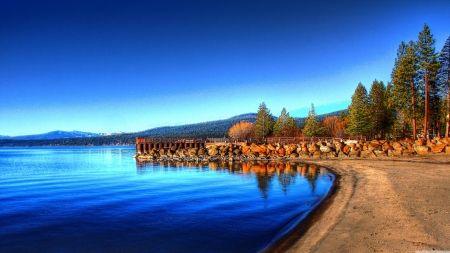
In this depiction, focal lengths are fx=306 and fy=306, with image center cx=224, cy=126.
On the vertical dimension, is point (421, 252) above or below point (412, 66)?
below

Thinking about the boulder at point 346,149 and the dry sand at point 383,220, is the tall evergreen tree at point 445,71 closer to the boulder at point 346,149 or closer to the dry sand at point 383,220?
Result: the boulder at point 346,149

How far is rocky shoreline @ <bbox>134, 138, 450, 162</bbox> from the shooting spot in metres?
39.4

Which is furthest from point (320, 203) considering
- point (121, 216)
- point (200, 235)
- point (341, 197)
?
point (121, 216)

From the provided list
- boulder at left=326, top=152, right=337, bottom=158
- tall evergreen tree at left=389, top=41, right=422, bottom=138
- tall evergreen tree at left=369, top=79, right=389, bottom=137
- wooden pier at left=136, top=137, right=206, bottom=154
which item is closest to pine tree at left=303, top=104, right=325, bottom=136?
tall evergreen tree at left=369, top=79, right=389, bottom=137

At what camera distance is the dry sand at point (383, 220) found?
9086 mm

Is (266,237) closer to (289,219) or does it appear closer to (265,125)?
(289,219)

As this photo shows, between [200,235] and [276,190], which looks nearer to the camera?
[200,235]

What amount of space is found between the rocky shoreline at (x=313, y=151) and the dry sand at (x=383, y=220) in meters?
22.7

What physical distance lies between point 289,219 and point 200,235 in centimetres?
439

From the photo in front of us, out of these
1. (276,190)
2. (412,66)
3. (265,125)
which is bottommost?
(276,190)

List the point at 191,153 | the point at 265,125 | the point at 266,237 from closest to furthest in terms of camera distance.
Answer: the point at 266,237 → the point at 191,153 → the point at 265,125

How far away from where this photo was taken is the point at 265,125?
338ft

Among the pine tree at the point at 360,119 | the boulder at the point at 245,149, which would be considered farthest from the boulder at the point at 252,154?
the pine tree at the point at 360,119

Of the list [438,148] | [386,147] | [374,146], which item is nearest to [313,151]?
[374,146]
